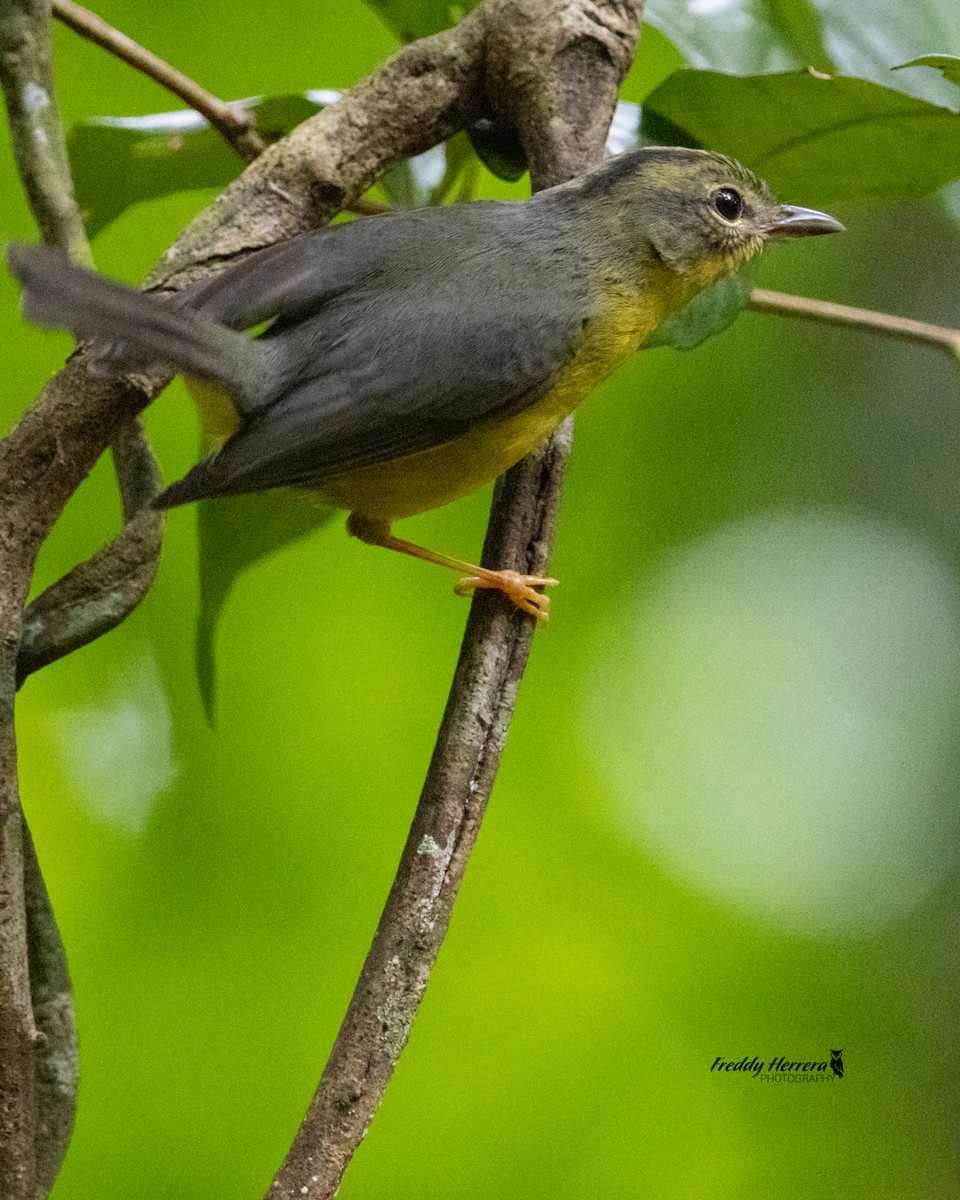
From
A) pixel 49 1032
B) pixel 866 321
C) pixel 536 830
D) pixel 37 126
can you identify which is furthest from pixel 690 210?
pixel 49 1032

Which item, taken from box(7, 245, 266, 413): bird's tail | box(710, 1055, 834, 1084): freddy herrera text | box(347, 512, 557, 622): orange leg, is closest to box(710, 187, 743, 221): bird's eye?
box(347, 512, 557, 622): orange leg

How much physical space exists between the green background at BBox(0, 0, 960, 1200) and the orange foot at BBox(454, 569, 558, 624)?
57 centimetres

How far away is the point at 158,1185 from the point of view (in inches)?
72.1

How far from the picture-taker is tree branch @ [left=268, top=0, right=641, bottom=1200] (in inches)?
47.8

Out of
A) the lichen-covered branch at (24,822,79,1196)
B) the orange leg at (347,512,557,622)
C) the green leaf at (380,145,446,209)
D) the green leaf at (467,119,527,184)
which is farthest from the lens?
the green leaf at (380,145,446,209)

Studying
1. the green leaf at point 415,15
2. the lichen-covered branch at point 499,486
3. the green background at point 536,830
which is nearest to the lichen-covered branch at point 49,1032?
the lichen-covered branch at point 499,486

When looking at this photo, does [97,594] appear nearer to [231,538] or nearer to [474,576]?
[231,538]

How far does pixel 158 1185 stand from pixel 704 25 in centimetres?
201

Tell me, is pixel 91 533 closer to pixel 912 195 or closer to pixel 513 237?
pixel 513 237

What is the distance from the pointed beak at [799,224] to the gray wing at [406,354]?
1.32ft

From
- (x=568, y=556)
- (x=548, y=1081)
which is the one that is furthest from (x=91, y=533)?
(x=548, y=1081)

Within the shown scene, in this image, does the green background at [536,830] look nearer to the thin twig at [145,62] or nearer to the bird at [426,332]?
the bird at [426,332]

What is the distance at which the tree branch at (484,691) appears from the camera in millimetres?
1213

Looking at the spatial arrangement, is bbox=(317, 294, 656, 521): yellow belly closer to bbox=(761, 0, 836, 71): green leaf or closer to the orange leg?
the orange leg
